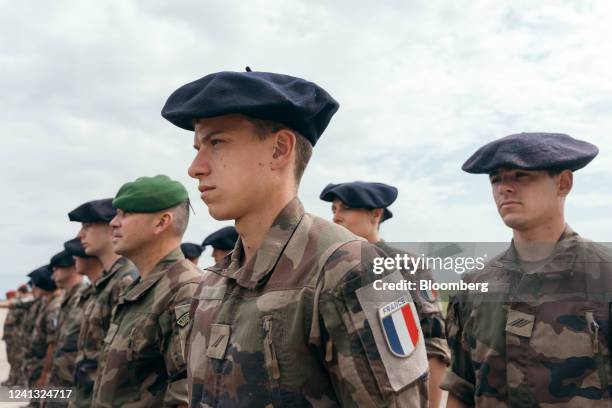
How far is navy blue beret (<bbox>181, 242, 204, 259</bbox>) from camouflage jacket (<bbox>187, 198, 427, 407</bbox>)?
9.41 metres

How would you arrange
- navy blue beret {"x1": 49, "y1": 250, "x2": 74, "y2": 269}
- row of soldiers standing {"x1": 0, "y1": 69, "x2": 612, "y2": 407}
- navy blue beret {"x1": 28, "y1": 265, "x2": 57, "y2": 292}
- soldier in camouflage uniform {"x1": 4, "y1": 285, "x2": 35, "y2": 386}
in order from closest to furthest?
row of soldiers standing {"x1": 0, "y1": 69, "x2": 612, "y2": 407} → navy blue beret {"x1": 49, "y1": 250, "x2": 74, "y2": 269} → navy blue beret {"x1": 28, "y1": 265, "x2": 57, "y2": 292} → soldier in camouflage uniform {"x1": 4, "y1": 285, "x2": 35, "y2": 386}

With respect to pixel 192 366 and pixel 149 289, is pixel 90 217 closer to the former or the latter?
pixel 149 289

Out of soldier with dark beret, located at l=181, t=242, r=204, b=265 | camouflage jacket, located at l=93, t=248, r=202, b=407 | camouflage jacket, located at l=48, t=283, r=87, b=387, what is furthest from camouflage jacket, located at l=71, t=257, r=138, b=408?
soldier with dark beret, located at l=181, t=242, r=204, b=265

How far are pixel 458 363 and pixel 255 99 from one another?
227 cm

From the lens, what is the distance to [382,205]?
21.1 ft

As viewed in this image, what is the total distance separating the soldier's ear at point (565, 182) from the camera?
3.74 m

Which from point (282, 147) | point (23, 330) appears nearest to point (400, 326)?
point (282, 147)

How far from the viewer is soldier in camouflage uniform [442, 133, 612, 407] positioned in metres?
3.26

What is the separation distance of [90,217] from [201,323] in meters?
4.55

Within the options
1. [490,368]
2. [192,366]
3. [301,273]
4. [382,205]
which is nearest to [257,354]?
[301,273]

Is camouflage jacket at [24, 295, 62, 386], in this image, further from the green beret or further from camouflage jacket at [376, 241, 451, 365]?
camouflage jacket at [376, 241, 451, 365]

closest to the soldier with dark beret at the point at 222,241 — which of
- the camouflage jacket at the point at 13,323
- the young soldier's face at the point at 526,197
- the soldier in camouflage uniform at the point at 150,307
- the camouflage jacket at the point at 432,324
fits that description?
the soldier in camouflage uniform at the point at 150,307

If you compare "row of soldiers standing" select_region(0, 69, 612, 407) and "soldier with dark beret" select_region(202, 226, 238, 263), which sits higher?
"soldier with dark beret" select_region(202, 226, 238, 263)

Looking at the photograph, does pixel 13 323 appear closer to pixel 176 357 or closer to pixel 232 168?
pixel 176 357
